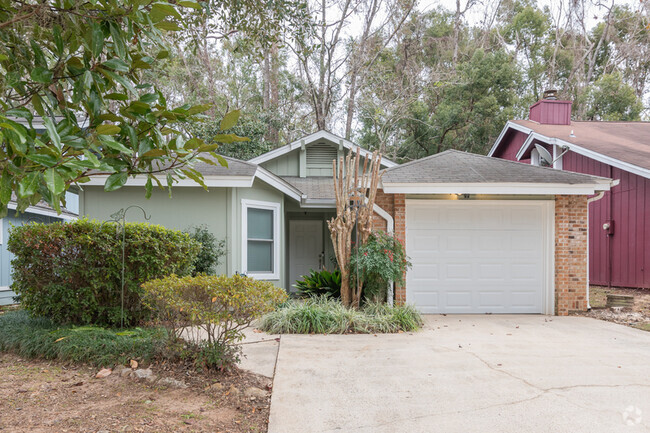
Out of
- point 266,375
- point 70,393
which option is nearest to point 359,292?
point 266,375

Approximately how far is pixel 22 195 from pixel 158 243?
4.65 metres

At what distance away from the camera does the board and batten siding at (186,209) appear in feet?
28.5

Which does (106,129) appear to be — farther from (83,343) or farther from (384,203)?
(384,203)

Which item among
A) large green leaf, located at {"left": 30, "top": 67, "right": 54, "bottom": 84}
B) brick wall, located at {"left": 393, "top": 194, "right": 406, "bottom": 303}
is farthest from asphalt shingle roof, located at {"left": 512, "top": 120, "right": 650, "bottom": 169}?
large green leaf, located at {"left": 30, "top": 67, "right": 54, "bottom": 84}

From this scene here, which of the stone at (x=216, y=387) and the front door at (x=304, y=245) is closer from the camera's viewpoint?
the stone at (x=216, y=387)

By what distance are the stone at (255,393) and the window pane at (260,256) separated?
5253mm

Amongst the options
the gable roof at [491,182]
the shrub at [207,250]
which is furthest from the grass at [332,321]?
the gable roof at [491,182]

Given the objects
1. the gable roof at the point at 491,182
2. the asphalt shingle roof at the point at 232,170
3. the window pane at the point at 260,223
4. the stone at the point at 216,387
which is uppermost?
the asphalt shingle roof at the point at 232,170

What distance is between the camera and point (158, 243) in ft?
19.7

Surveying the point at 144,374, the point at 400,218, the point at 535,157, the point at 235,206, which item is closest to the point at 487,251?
the point at 400,218

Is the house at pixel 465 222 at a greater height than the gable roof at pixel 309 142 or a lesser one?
lesser

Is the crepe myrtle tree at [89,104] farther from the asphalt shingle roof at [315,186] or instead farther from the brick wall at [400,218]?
the asphalt shingle roof at [315,186]

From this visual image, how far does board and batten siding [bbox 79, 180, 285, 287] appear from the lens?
8.70 m

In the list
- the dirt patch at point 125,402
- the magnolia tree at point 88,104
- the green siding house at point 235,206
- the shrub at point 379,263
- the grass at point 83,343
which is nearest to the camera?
the magnolia tree at point 88,104
